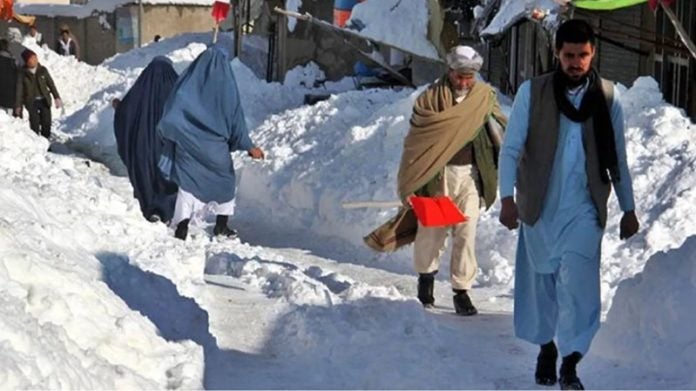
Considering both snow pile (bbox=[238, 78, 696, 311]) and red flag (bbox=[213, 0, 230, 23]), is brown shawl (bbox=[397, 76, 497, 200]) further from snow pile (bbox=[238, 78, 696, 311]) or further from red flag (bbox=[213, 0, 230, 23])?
red flag (bbox=[213, 0, 230, 23])

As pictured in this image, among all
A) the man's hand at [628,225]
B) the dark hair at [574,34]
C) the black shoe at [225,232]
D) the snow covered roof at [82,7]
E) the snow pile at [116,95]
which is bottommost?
the snow covered roof at [82,7]

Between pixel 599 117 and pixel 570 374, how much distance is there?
114 centimetres

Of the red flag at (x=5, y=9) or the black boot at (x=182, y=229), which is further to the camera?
the red flag at (x=5, y=9)

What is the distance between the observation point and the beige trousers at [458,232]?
30.3 feet

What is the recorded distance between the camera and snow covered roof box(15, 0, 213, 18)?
41031 mm

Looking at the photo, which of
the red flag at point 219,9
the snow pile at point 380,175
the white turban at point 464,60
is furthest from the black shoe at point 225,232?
the red flag at point 219,9

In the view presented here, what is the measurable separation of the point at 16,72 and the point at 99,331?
49.5 feet

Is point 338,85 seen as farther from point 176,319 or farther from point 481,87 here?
point 176,319

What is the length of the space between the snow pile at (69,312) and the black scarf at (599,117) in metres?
2.00

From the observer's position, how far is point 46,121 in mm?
21078

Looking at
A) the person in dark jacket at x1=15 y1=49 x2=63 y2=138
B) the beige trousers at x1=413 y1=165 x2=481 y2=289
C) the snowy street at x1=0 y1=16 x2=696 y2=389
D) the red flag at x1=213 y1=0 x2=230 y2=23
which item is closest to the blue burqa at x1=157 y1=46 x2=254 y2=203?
the snowy street at x1=0 y1=16 x2=696 y2=389

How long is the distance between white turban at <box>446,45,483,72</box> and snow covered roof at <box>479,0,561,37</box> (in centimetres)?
435

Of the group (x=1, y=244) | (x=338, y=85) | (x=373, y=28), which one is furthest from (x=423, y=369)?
(x=338, y=85)

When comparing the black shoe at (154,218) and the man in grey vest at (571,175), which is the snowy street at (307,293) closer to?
the black shoe at (154,218)
